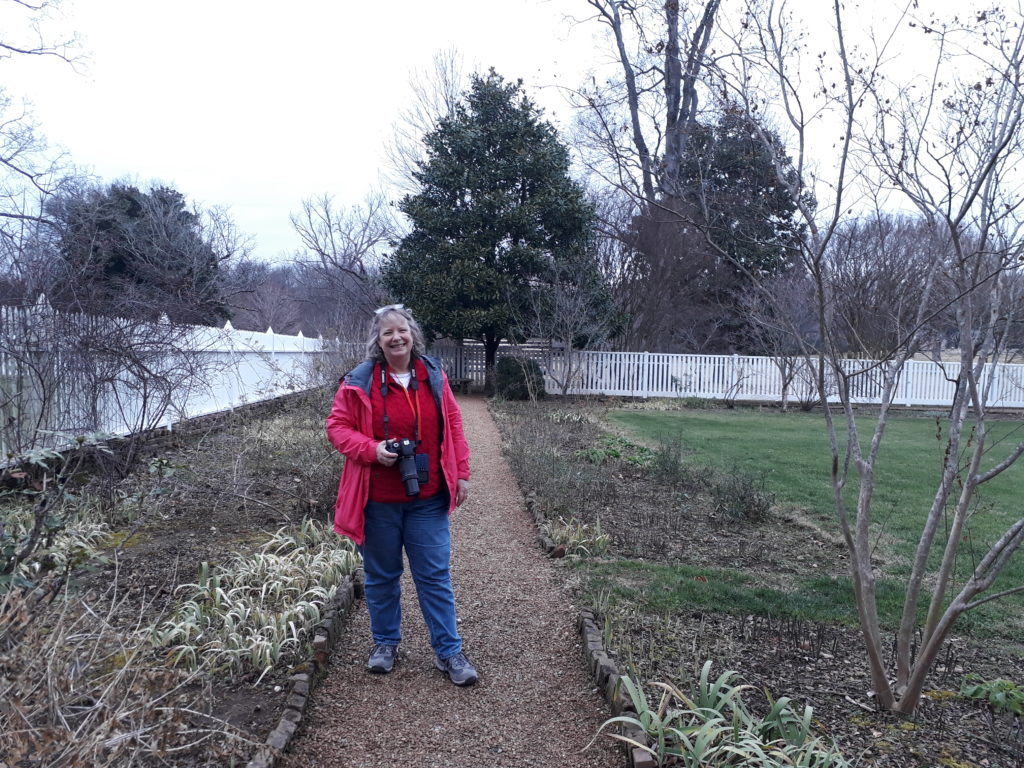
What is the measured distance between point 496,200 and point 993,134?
15.7m

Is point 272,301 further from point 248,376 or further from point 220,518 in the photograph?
point 220,518

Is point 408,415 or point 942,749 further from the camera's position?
point 408,415

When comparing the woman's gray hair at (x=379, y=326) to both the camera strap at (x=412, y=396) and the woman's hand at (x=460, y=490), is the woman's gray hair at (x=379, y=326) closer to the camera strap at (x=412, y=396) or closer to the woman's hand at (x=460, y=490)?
the camera strap at (x=412, y=396)

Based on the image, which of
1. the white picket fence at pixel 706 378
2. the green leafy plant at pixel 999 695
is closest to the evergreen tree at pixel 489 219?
the white picket fence at pixel 706 378

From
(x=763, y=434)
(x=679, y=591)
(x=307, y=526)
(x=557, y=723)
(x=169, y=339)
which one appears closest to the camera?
(x=557, y=723)

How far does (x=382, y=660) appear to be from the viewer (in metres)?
3.40

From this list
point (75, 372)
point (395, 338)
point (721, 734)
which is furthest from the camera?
point (75, 372)

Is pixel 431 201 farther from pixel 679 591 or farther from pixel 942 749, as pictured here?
pixel 942 749

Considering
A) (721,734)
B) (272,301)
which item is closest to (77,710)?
(721,734)

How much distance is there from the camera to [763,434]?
513 inches

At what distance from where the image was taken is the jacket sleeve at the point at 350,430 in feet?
10.1

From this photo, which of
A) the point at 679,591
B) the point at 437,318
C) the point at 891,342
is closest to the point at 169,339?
the point at 679,591

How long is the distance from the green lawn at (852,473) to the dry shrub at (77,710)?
3300mm

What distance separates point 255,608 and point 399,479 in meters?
Result: 1.11
